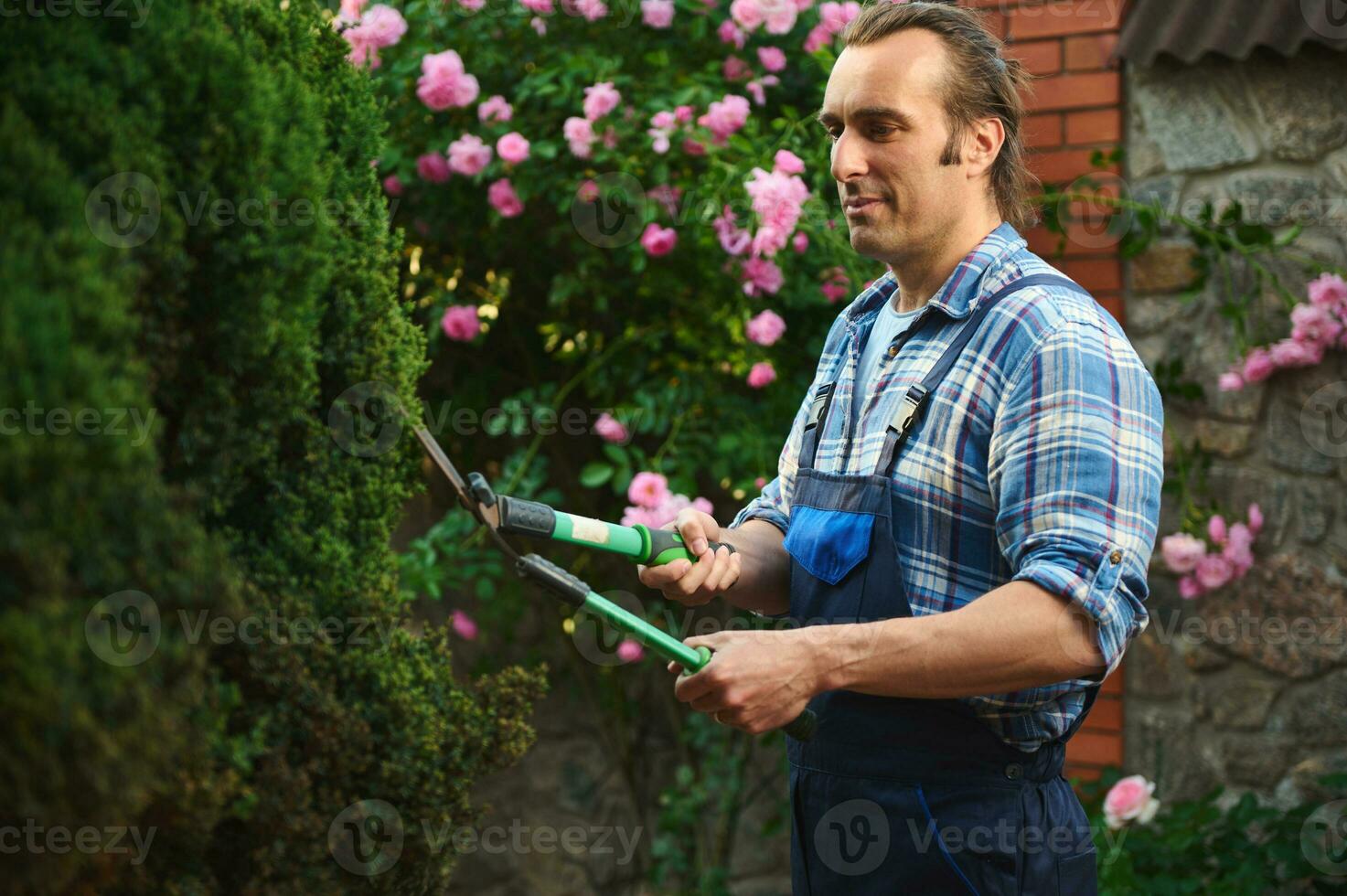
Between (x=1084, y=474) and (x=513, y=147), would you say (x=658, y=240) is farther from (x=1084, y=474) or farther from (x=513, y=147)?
(x=1084, y=474)

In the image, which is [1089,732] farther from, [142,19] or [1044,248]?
[142,19]

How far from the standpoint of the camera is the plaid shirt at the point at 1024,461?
63.7 inches

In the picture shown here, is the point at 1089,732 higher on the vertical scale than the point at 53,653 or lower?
lower

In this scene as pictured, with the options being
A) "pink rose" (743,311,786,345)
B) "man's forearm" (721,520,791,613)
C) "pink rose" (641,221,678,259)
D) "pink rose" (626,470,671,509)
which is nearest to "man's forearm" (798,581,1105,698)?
"man's forearm" (721,520,791,613)

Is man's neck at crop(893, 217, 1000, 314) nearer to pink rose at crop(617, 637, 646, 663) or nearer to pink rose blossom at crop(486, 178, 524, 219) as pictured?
pink rose blossom at crop(486, 178, 524, 219)

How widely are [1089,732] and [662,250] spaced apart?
1934mm

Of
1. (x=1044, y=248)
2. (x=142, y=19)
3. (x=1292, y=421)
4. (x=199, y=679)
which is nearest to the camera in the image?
(x=199, y=679)

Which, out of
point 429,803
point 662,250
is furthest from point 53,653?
point 662,250

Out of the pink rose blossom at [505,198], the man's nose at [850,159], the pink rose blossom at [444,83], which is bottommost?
the man's nose at [850,159]

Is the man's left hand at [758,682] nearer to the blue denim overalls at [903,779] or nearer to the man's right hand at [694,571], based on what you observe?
the blue denim overalls at [903,779]

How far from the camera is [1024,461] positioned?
166cm

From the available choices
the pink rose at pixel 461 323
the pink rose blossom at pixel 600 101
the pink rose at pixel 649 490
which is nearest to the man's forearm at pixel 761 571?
the pink rose at pixel 649 490

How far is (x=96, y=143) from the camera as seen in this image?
4.23 feet

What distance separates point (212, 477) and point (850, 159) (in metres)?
1.07
